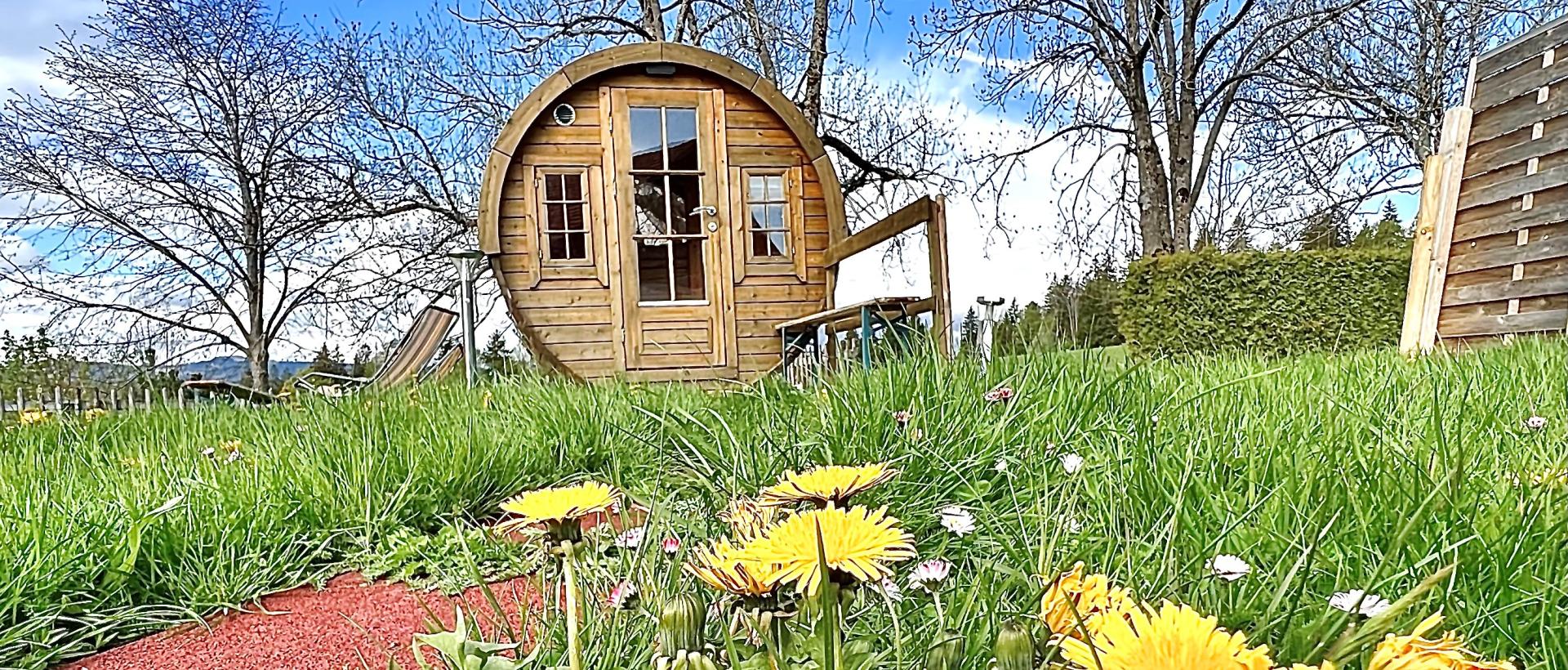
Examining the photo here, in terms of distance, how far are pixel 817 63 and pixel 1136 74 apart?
370cm

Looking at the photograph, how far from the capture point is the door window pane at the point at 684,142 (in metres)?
6.02

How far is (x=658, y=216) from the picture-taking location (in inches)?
240

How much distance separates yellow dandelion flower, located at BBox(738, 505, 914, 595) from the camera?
469mm

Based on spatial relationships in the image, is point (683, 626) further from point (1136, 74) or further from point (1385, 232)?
point (1385, 232)

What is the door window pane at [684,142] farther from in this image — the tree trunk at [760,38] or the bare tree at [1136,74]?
the bare tree at [1136,74]

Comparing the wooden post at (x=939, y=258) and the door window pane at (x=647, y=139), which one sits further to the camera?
the door window pane at (x=647, y=139)

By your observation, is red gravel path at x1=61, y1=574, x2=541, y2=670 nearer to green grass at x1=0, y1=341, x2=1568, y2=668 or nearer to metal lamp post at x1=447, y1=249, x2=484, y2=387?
green grass at x1=0, y1=341, x2=1568, y2=668

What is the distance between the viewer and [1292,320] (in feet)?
23.8

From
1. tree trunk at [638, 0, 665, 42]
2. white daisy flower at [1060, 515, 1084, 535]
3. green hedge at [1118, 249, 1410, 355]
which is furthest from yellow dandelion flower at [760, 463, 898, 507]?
tree trunk at [638, 0, 665, 42]

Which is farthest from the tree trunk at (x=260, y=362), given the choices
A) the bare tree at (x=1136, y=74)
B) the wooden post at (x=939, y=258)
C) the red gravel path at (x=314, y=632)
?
the bare tree at (x=1136, y=74)

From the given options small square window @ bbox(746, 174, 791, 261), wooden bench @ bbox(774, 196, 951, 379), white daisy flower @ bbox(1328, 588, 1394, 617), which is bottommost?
white daisy flower @ bbox(1328, 588, 1394, 617)

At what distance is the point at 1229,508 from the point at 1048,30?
9361 millimetres

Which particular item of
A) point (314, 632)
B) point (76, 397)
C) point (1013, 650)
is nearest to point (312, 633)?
point (314, 632)

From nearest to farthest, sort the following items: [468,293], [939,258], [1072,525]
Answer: [1072,525] → [939,258] → [468,293]
